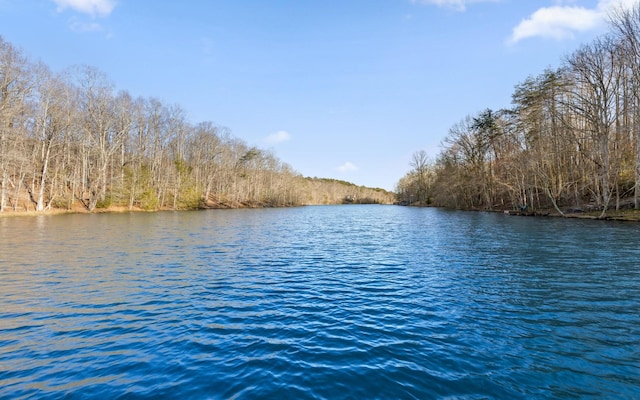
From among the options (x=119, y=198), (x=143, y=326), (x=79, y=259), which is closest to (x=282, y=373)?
(x=143, y=326)

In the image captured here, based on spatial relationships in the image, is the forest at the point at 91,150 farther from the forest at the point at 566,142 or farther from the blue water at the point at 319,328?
the forest at the point at 566,142

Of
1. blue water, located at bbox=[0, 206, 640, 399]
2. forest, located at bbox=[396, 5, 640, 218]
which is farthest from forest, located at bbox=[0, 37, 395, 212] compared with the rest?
forest, located at bbox=[396, 5, 640, 218]

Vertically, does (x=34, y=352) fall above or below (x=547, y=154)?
below

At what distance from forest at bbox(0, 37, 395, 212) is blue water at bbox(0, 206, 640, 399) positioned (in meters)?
37.6

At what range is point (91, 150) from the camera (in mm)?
52750

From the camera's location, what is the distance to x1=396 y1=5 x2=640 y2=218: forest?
3428 centimetres

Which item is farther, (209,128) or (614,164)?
(209,128)

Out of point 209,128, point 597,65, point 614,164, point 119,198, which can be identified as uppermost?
point 209,128

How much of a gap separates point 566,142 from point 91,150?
7418 centimetres

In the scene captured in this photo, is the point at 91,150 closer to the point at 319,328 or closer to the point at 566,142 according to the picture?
the point at 319,328

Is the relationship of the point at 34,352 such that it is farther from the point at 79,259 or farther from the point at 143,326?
the point at 79,259

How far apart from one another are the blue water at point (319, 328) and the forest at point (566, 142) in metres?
29.1

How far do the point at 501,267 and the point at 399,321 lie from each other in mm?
8430

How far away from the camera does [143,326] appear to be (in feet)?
24.3
